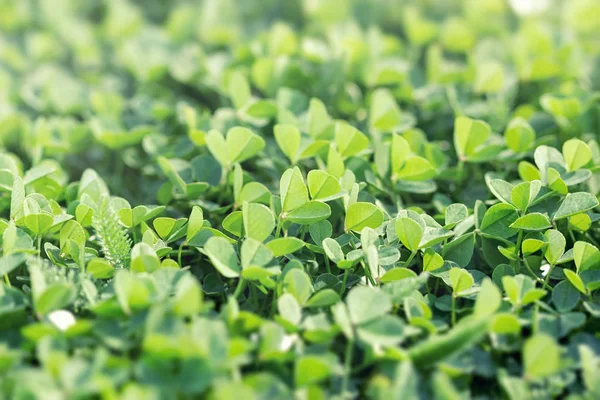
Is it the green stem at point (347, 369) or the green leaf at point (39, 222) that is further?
the green leaf at point (39, 222)

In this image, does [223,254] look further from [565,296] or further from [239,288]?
[565,296]

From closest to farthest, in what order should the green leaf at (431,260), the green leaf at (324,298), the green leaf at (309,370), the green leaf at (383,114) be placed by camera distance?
the green leaf at (309,370) → the green leaf at (324,298) → the green leaf at (431,260) → the green leaf at (383,114)

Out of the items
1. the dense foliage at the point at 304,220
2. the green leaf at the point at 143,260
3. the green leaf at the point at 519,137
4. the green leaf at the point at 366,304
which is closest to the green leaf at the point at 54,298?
the dense foliage at the point at 304,220

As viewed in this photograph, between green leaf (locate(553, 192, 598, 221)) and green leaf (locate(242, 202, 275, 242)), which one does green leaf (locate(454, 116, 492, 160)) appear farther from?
green leaf (locate(242, 202, 275, 242))

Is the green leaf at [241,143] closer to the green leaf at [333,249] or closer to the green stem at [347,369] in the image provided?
the green leaf at [333,249]

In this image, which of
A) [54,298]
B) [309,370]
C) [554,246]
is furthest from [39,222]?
[554,246]

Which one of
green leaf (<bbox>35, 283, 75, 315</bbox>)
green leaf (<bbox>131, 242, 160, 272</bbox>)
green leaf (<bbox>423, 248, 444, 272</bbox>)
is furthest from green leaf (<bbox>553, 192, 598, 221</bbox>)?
green leaf (<bbox>35, 283, 75, 315</bbox>)

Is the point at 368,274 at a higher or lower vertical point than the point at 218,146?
lower
